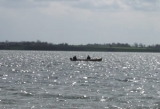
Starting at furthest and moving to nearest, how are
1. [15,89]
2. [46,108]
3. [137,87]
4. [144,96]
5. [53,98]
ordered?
1. [137,87]
2. [15,89]
3. [144,96]
4. [53,98]
5. [46,108]

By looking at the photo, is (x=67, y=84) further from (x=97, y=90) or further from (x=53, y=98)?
(x=53, y=98)

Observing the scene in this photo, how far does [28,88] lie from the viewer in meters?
44.9

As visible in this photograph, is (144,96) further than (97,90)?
No

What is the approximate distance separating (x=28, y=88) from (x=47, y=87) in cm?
188

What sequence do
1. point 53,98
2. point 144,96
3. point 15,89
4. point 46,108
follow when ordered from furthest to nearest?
point 15,89, point 144,96, point 53,98, point 46,108

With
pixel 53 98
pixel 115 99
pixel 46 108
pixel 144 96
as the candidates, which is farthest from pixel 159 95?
pixel 46 108

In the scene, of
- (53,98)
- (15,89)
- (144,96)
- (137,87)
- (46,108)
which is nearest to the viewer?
(46,108)

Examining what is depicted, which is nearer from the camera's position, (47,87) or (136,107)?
(136,107)

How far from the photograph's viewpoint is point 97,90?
44.1m

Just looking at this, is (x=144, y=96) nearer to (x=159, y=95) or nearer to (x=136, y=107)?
(x=159, y=95)

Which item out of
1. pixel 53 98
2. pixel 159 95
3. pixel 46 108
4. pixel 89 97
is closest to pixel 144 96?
pixel 159 95

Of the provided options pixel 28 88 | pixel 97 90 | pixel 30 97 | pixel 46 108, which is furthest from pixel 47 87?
pixel 46 108

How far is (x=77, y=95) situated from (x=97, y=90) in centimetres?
467

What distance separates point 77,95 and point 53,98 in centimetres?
292
